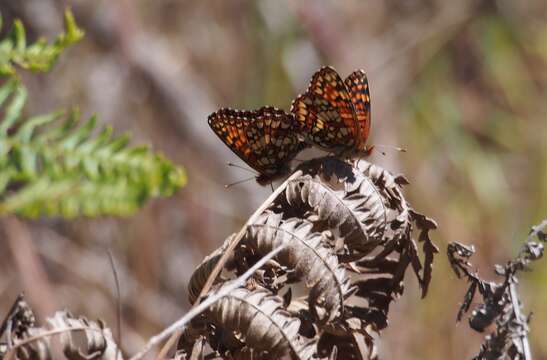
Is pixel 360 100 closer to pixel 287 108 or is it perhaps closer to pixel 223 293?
pixel 223 293

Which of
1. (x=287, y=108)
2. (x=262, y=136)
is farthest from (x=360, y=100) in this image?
(x=287, y=108)

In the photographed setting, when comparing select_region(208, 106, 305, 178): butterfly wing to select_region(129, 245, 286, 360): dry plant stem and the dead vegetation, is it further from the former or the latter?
select_region(129, 245, 286, 360): dry plant stem

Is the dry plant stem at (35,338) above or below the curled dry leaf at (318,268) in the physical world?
below

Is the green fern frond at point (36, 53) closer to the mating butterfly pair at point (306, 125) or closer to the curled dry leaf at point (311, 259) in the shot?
the mating butterfly pair at point (306, 125)

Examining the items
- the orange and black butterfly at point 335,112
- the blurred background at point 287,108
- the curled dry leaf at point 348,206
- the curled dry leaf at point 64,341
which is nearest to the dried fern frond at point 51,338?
the curled dry leaf at point 64,341

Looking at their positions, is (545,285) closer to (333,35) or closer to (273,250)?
(333,35)

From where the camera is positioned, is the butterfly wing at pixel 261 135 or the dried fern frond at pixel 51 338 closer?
the dried fern frond at pixel 51 338

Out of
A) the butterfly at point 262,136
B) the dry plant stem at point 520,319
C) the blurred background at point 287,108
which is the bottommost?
the dry plant stem at point 520,319
